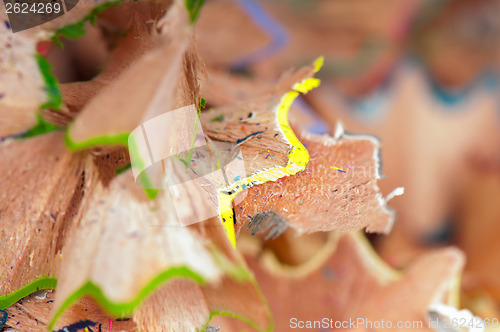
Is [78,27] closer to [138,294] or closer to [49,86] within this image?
[49,86]

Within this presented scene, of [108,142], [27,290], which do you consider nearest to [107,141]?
[108,142]

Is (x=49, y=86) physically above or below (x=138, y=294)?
→ above

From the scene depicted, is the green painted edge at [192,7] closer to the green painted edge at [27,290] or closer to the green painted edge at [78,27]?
the green painted edge at [78,27]

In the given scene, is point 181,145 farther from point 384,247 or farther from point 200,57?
point 384,247

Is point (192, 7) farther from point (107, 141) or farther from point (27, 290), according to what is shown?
point (27, 290)

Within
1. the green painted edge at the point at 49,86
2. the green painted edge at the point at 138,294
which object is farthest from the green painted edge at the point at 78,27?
the green painted edge at the point at 138,294

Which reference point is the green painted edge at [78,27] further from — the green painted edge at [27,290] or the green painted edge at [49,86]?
the green painted edge at [27,290]

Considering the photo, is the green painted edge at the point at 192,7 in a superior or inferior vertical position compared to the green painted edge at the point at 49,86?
superior

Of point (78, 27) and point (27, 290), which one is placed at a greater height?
point (78, 27)

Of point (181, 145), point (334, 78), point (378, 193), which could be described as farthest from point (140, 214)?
point (334, 78)

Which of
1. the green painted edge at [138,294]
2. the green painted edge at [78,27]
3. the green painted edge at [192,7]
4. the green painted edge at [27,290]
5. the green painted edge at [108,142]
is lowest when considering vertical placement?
the green painted edge at [138,294]
